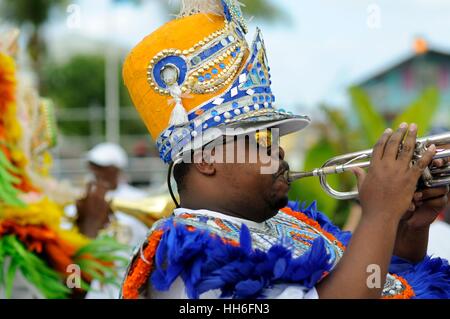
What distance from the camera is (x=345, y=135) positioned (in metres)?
9.62

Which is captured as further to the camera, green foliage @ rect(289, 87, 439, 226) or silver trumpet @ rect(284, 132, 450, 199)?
green foliage @ rect(289, 87, 439, 226)

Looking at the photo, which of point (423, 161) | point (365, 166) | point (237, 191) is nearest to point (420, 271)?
point (365, 166)

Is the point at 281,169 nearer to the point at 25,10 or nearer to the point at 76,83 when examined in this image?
the point at 25,10

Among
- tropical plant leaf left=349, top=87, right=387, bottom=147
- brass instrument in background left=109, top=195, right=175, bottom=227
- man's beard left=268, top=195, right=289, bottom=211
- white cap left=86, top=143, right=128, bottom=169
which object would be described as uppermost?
tropical plant leaf left=349, top=87, right=387, bottom=147

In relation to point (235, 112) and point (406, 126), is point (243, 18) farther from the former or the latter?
point (406, 126)

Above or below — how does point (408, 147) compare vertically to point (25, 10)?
below

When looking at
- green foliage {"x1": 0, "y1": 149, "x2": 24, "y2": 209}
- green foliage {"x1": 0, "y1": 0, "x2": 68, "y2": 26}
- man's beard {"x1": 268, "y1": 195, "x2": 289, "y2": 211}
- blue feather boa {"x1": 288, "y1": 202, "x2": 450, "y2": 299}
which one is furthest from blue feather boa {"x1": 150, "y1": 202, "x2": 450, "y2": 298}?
green foliage {"x1": 0, "y1": 0, "x2": 68, "y2": 26}

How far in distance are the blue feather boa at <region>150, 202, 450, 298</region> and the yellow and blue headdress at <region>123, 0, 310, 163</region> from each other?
0.39 meters

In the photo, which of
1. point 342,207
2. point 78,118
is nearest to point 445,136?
point 342,207

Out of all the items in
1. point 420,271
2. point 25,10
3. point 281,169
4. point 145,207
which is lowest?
point 420,271

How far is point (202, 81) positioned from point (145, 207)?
3.27 meters

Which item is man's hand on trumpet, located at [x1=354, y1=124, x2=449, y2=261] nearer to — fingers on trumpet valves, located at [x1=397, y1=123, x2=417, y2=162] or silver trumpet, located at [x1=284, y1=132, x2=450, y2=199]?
silver trumpet, located at [x1=284, y1=132, x2=450, y2=199]

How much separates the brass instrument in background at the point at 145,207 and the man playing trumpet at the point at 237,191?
2.81 metres

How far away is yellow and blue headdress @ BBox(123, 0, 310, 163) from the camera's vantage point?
2.30 m
